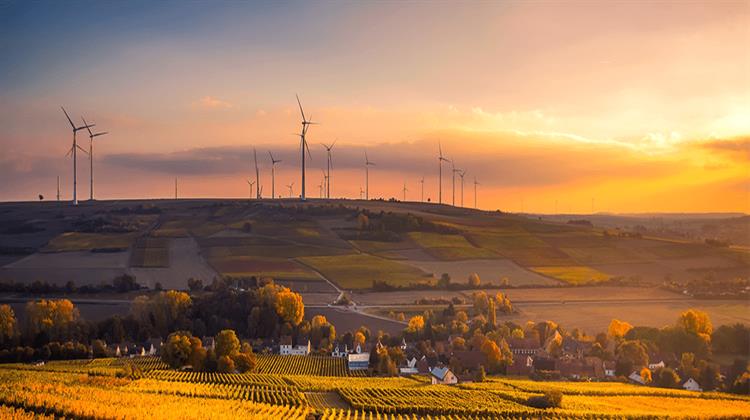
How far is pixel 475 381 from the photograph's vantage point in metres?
60.0

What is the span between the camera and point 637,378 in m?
66.7

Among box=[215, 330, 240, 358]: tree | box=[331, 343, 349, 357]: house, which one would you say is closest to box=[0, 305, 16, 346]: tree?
box=[215, 330, 240, 358]: tree

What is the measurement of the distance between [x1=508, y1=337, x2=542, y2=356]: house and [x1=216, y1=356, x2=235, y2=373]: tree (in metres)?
29.8

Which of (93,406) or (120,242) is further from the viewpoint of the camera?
(120,242)

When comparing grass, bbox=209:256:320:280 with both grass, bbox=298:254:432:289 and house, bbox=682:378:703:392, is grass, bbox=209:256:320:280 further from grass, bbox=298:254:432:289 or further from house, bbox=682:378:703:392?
house, bbox=682:378:703:392

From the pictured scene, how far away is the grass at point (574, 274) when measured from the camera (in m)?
114

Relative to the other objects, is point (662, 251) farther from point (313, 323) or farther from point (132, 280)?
point (132, 280)

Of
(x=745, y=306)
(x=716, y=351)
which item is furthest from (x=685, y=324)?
(x=745, y=306)

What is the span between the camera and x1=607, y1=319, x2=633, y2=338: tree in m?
84.6

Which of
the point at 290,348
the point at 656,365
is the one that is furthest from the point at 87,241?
the point at 656,365

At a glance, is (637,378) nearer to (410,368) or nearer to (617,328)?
(410,368)

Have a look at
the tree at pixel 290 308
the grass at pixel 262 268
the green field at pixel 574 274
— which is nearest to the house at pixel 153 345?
the tree at pixel 290 308

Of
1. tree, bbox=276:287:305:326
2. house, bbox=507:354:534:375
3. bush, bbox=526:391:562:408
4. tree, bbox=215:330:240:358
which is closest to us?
bush, bbox=526:391:562:408

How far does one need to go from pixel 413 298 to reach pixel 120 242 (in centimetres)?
5345
